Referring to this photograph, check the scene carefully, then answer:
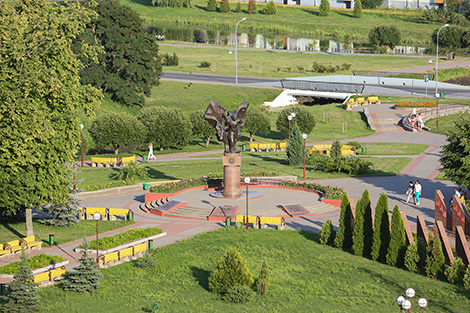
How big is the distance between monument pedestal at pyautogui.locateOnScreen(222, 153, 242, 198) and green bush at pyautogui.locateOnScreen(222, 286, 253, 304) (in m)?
15.6

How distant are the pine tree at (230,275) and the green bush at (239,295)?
0.47 metres

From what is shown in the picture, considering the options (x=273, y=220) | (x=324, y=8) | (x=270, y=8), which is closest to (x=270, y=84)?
(x=273, y=220)

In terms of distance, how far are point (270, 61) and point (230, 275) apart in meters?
86.0

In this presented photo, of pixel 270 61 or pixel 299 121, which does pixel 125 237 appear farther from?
pixel 270 61

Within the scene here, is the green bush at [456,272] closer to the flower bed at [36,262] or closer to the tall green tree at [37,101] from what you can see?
the flower bed at [36,262]

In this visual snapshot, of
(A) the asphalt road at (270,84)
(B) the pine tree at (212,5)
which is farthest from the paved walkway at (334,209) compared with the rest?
(B) the pine tree at (212,5)

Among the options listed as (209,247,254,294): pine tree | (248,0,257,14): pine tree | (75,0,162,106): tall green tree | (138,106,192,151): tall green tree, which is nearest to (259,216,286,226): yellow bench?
(209,247,254,294): pine tree

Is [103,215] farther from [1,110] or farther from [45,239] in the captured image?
[1,110]

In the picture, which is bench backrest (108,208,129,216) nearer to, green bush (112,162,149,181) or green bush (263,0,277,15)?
green bush (112,162,149,181)

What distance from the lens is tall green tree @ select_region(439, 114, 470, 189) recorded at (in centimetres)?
3844

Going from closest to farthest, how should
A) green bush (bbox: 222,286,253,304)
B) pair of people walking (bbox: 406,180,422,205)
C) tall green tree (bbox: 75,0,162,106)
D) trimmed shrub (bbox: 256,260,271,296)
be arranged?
green bush (bbox: 222,286,253,304), trimmed shrub (bbox: 256,260,271,296), pair of people walking (bbox: 406,180,422,205), tall green tree (bbox: 75,0,162,106)

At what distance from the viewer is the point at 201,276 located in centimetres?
2820

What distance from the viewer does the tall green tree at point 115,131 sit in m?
57.7

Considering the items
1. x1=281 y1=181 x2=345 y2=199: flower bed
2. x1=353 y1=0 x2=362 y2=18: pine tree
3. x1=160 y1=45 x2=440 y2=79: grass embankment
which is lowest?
x1=281 y1=181 x2=345 y2=199: flower bed
